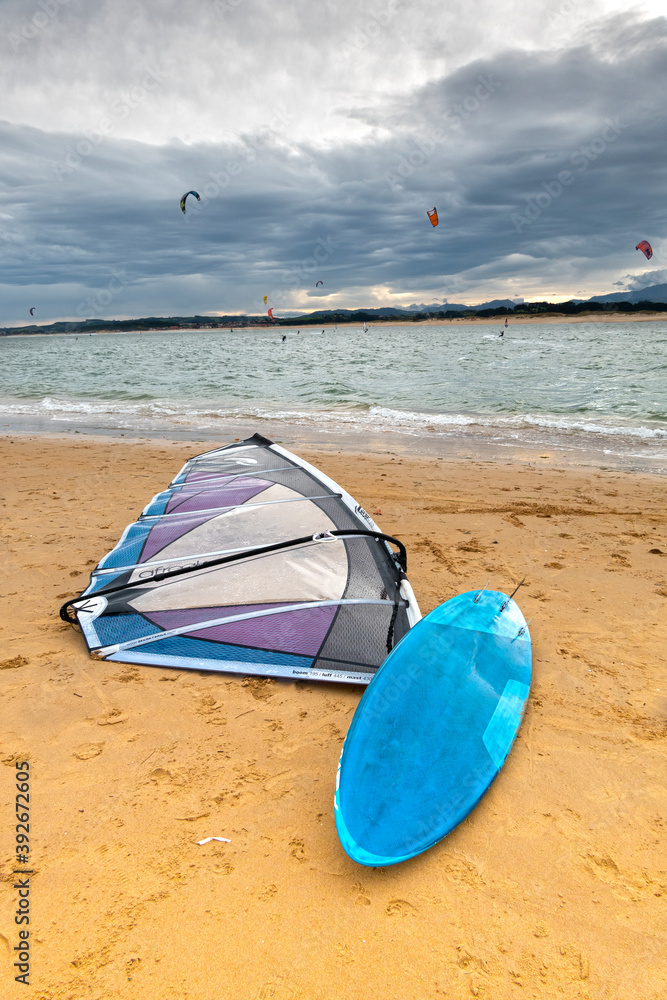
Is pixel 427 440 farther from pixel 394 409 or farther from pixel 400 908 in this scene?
pixel 400 908

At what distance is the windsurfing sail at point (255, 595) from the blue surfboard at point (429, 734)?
0.33 metres

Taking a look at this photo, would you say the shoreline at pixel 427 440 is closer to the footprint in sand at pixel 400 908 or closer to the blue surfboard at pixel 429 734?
the blue surfboard at pixel 429 734

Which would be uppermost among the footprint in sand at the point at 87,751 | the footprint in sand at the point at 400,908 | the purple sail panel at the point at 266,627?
the purple sail panel at the point at 266,627

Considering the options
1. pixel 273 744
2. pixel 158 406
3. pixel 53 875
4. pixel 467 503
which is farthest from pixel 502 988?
pixel 158 406

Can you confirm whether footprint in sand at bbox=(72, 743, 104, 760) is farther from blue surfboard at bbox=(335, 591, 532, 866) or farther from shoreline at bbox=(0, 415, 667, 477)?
shoreline at bbox=(0, 415, 667, 477)

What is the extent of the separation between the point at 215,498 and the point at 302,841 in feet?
10.1

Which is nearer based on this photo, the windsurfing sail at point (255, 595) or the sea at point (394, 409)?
the windsurfing sail at point (255, 595)

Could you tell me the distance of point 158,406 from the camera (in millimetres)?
15656

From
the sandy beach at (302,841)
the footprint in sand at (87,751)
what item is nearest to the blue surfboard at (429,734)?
the sandy beach at (302,841)

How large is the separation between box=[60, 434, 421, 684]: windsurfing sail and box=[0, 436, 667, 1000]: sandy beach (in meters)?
0.14

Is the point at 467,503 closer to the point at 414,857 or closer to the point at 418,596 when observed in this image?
the point at 418,596

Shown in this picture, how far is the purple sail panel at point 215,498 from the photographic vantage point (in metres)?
4.54

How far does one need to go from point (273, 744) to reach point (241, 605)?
3.04ft

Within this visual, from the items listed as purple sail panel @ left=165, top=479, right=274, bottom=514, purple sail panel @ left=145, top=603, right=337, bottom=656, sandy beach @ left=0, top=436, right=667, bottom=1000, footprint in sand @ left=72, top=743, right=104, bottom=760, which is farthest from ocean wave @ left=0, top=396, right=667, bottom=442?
footprint in sand @ left=72, top=743, right=104, bottom=760
